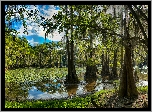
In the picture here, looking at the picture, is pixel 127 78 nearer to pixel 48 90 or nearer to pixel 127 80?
pixel 127 80

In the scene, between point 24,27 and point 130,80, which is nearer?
point 24,27

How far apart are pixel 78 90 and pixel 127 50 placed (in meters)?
5.48

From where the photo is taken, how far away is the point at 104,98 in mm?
8594

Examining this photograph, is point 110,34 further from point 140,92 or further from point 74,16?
point 140,92

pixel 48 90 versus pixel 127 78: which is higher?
pixel 127 78

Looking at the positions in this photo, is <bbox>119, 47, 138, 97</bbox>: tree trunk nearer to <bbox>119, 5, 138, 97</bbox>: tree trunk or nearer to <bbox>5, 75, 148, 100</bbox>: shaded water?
<bbox>119, 5, 138, 97</bbox>: tree trunk

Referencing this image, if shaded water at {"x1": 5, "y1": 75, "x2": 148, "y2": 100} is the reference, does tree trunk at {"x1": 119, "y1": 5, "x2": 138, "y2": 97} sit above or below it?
above

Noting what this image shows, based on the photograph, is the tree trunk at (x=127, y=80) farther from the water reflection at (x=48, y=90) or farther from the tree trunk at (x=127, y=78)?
the water reflection at (x=48, y=90)

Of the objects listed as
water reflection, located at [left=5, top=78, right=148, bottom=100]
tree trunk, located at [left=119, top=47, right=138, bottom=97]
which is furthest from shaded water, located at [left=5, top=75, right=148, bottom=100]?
tree trunk, located at [left=119, top=47, right=138, bottom=97]

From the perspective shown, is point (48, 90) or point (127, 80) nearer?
point (127, 80)

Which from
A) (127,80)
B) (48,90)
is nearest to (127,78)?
(127,80)
